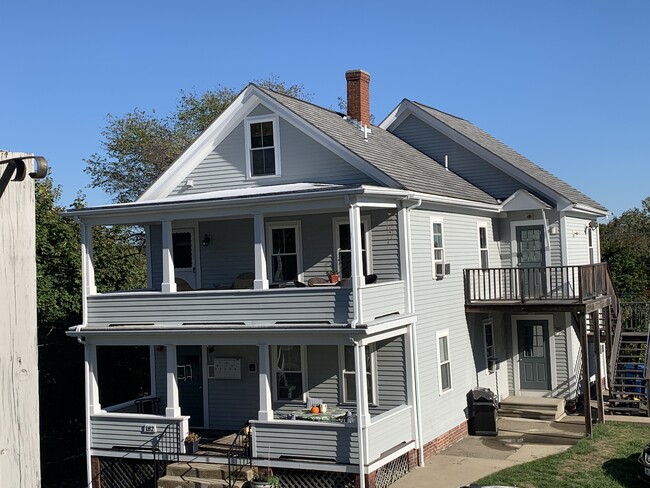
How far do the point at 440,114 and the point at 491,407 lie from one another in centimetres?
1048

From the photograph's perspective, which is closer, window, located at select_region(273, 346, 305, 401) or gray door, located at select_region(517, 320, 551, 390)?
window, located at select_region(273, 346, 305, 401)

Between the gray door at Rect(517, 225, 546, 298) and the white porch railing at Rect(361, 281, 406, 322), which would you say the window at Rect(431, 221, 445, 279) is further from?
the gray door at Rect(517, 225, 546, 298)

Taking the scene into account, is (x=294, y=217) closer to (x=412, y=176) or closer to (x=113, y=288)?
(x=412, y=176)

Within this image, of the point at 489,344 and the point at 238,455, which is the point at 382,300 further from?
the point at 489,344

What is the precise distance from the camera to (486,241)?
22.5 meters

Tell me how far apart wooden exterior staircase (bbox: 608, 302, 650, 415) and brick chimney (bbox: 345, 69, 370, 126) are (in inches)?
392

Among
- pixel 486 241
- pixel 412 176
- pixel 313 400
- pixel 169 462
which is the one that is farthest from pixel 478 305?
pixel 169 462

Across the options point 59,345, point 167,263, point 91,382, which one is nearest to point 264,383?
point 167,263

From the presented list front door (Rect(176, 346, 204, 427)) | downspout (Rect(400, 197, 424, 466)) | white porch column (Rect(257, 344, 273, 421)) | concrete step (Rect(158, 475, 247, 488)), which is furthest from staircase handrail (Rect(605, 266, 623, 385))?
concrete step (Rect(158, 475, 247, 488))

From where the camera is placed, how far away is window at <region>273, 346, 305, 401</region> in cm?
1847

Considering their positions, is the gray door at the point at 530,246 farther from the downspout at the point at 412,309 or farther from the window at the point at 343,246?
the window at the point at 343,246

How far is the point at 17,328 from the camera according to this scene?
8.82ft

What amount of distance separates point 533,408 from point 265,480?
9454 mm

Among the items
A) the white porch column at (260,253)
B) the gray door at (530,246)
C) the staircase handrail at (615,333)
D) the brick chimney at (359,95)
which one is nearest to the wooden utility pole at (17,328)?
the white porch column at (260,253)
